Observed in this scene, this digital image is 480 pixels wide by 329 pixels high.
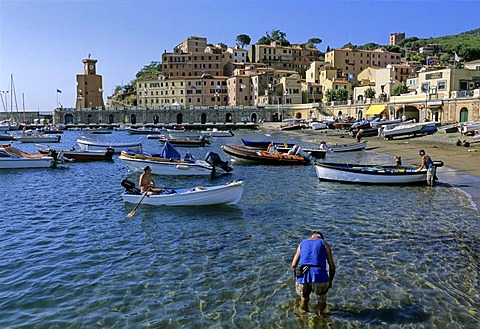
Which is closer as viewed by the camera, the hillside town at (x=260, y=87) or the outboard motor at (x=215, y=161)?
the outboard motor at (x=215, y=161)

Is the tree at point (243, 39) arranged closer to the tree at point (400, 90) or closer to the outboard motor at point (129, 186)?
the tree at point (400, 90)

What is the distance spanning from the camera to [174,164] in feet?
90.6

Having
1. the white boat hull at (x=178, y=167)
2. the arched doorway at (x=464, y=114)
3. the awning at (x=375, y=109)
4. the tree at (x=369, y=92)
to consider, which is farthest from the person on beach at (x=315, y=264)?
the tree at (x=369, y=92)

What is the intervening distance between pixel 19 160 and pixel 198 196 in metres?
21.3

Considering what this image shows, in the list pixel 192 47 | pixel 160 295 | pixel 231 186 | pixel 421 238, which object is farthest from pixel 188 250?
pixel 192 47

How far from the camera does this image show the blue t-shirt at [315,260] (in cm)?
793

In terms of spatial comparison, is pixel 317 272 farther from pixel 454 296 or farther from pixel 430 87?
pixel 430 87

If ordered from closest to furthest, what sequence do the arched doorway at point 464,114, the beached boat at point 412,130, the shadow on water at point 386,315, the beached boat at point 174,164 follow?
the shadow on water at point 386,315 < the beached boat at point 174,164 < the beached boat at point 412,130 < the arched doorway at point 464,114

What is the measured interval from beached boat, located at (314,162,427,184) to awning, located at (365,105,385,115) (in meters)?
54.1

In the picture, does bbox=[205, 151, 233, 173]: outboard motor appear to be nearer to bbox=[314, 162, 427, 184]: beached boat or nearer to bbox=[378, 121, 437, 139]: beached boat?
bbox=[314, 162, 427, 184]: beached boat

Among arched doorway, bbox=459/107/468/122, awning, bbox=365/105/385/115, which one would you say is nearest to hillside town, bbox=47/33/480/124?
awning, bbox=365/105/385/115

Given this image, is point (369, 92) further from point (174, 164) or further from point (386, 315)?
point (386, 315)

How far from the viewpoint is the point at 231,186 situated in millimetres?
17594

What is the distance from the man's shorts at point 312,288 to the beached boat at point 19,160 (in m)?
29.7
